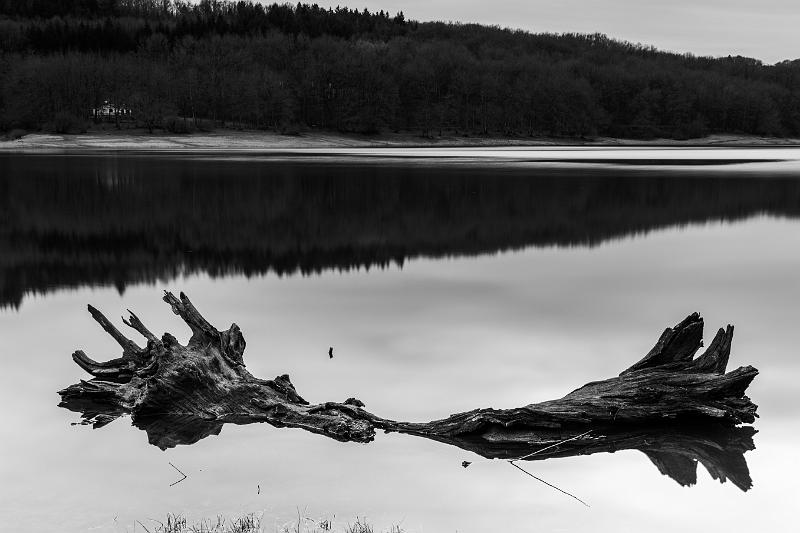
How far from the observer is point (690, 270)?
26.0 m

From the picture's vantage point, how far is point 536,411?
1112cm

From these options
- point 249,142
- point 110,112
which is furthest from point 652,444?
point 110,112

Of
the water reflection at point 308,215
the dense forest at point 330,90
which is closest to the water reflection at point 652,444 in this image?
the water reflection at point 308,215

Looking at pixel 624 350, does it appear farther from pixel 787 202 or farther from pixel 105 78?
pixel 105 78

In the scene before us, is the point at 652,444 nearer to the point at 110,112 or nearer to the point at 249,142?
the point at 249,142

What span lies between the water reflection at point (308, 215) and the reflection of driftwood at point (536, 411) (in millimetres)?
10043

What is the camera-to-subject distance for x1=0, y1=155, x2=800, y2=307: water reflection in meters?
27.1

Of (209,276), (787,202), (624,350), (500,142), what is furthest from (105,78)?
(624,350)

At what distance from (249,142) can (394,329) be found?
115235 mm

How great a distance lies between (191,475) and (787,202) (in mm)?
40308

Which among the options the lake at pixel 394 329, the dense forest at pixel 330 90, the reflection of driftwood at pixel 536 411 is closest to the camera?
the lake at pixel 394 329

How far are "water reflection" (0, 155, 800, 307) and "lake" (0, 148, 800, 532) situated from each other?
22 cm

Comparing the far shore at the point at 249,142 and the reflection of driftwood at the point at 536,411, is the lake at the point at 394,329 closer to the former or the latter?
the reflection of driftwood at the point at 536,411

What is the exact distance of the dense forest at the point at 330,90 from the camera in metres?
136
